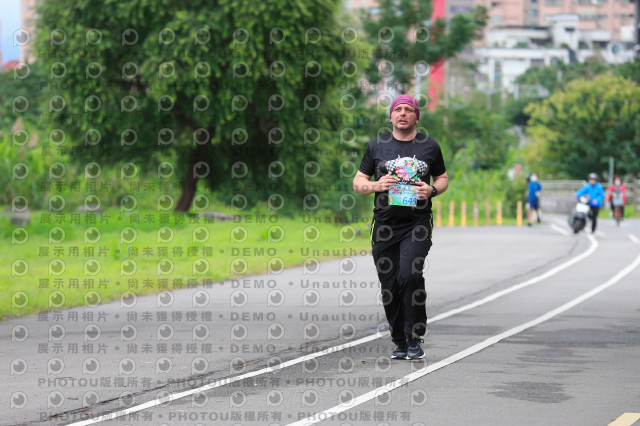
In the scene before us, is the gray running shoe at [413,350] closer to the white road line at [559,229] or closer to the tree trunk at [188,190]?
the white road line at [559,229]

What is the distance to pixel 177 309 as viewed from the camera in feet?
48.7

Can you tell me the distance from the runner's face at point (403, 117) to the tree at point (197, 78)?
2604cm

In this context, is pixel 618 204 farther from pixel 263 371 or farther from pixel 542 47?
pixel 542 47

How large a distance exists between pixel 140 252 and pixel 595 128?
56640 millimetres

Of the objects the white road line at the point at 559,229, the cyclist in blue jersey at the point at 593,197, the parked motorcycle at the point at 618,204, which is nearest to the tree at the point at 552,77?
the parked motorcycle at the point at 618,204

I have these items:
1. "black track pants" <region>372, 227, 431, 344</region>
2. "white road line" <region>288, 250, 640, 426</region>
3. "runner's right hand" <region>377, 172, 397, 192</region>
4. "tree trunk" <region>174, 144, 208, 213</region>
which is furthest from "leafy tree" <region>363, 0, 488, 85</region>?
"runner's right hand" <region>377, 172, 397, 192</region>

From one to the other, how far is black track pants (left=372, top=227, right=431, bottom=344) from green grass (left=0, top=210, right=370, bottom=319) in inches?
204

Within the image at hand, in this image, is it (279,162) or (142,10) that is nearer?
(142,10)

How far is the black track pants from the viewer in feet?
33.9

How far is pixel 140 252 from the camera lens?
80.4ft

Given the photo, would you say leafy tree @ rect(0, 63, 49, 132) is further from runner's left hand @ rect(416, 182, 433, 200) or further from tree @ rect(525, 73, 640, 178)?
runner's left hand @ rect(416, 182, 433, 200)

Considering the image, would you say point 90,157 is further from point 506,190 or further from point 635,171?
point 635,171

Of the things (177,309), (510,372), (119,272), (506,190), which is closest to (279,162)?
(506,190)

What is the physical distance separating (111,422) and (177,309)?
280 inches
